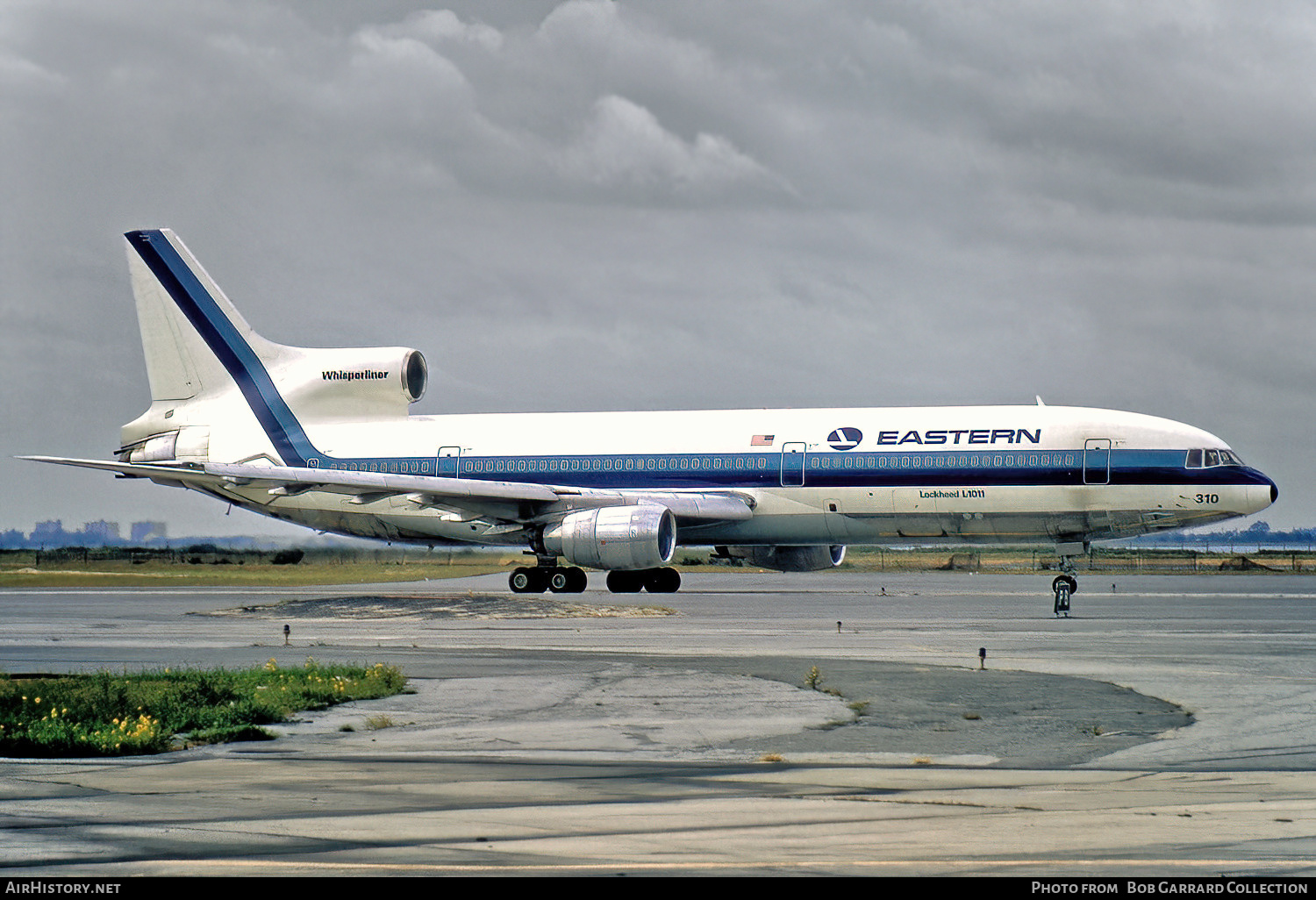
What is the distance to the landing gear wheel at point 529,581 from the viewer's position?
41.0m

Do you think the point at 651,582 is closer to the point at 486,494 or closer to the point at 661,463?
the point at 661,463

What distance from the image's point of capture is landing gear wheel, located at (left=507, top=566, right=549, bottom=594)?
40969 mm

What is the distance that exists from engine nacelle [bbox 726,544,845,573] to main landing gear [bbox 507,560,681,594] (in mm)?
2529

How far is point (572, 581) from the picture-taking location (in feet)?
133

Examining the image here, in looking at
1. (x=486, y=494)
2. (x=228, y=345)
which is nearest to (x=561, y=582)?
(x=486, y=494)

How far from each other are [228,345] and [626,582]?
15939 millimetres

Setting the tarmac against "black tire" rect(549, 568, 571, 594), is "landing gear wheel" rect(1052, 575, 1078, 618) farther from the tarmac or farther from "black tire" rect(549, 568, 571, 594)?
"black tire" rect(549, 568, 571, 594)

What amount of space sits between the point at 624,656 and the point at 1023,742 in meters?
9.22

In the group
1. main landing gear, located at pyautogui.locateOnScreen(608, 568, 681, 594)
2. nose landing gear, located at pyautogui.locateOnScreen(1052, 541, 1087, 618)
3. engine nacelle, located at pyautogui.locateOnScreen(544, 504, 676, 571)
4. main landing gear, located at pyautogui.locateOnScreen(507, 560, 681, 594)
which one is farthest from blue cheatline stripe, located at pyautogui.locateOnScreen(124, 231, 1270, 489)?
main landing gear, located at pyautogui.locateOnScreen(608, 568, 681, 594)

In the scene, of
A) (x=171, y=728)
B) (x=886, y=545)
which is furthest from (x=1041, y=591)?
(x=171, y=728)

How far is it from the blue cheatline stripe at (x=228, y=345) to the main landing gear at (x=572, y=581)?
832cm

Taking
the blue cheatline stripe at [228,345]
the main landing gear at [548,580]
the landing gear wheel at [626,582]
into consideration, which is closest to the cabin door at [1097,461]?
the landing gear wheel at [626,582]

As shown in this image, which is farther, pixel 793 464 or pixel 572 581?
pixel 572 581

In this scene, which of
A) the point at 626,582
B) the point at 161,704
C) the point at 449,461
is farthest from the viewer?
the point at 449,461
